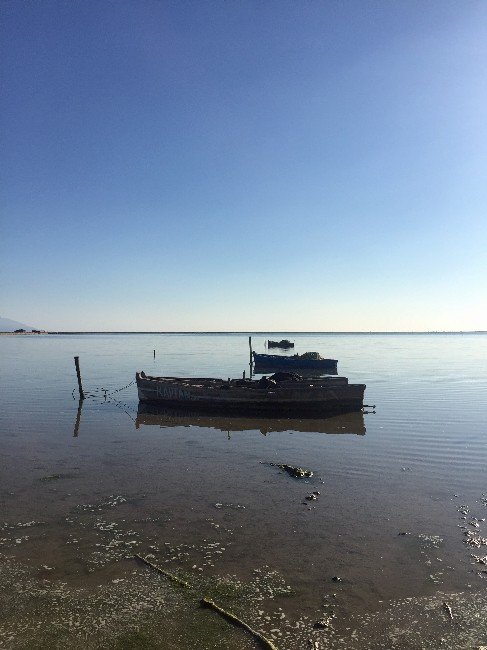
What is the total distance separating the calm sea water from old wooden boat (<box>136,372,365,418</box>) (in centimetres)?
191

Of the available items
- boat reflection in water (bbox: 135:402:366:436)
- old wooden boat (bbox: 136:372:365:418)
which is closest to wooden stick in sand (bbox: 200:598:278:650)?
boat reflection in water (bbox: 135:402:366:436)

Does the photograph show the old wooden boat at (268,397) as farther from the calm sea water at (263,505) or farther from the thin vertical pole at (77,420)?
the thin vertical pole at (77,420)

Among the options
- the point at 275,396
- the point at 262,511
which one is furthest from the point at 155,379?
the point at 262,511

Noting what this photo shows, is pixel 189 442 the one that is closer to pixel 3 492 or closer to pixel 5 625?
pixel 3 492

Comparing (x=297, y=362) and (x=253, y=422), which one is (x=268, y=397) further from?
(x=297, y=362)

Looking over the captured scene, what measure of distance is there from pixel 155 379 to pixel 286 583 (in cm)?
2214

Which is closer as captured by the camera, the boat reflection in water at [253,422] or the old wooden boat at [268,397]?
the boat reflection in water at [253,422]

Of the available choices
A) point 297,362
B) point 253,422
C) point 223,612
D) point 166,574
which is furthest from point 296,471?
point 297,362

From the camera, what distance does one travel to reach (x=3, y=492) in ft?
40.0

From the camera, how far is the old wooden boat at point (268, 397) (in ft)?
82.2

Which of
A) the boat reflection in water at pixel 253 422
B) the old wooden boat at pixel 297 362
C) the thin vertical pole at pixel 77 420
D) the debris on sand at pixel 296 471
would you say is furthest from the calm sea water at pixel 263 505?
the old wooden boat at pixel 297 362

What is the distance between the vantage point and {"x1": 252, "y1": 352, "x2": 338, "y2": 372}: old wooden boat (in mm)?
50188

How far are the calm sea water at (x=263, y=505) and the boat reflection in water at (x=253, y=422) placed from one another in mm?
198

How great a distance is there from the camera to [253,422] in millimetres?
23438
